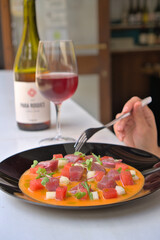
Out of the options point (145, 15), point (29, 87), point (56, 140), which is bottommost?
point (56, 140)

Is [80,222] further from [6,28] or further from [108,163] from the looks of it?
[6,28]

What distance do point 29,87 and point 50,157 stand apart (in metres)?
0.37

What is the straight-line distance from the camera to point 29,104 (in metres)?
1.08

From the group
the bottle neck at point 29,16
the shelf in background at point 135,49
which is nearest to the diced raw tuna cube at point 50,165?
the bottle neck at point 29,16

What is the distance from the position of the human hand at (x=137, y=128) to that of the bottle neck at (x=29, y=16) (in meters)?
0.43

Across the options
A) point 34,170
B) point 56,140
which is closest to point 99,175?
point 34,170

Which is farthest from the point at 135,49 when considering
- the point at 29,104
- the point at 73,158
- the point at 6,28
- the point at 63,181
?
the point at 63,181

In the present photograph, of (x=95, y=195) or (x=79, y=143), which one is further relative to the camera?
(x=79, y=143)

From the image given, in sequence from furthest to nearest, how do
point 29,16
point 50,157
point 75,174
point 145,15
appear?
point 145,15
point 29,16
point 50,157
point 75,174

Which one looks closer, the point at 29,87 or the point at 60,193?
the point at 60,193

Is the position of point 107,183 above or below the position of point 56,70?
Result: below

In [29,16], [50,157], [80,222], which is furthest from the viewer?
[29,16]

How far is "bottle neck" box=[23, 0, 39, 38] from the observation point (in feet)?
3.64

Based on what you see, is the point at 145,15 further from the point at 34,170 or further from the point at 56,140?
the point at 34,170
